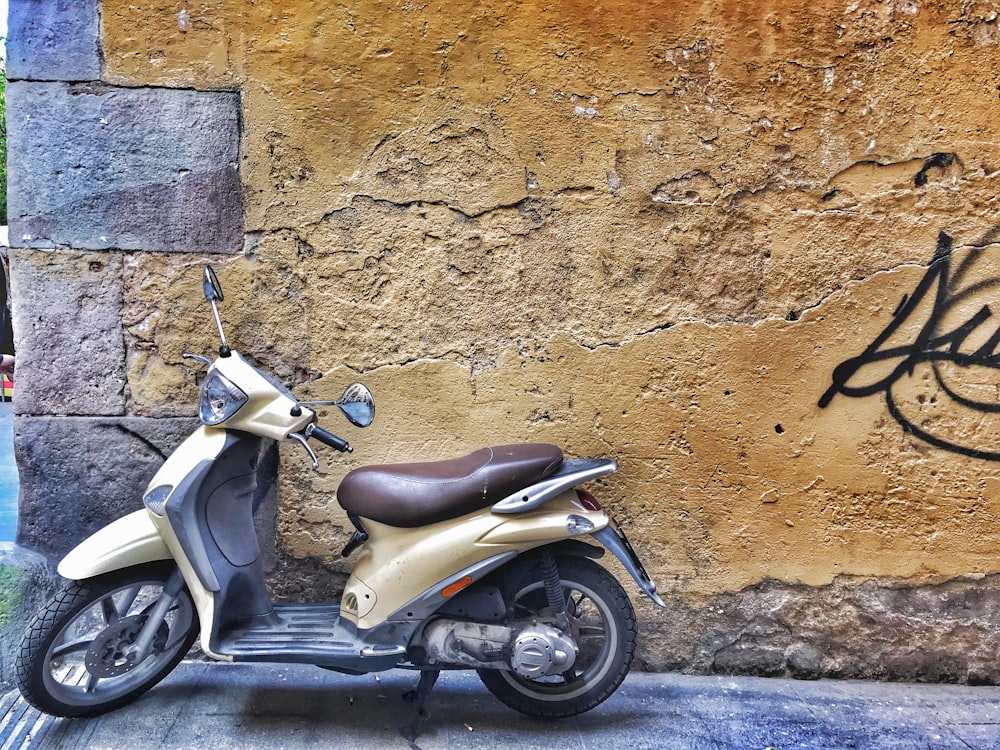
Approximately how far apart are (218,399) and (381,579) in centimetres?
81

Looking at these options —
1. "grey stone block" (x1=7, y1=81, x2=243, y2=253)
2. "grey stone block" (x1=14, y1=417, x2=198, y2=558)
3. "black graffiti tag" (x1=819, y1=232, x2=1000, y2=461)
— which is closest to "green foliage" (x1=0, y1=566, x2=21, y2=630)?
"grey stone block" (x1=14, y1=417, x2=198, y2=558)

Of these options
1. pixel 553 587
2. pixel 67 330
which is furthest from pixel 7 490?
pixel 553 587

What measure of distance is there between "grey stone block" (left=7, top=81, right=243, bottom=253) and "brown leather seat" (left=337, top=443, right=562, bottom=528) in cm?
118

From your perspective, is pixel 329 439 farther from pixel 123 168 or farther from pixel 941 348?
pixel 941 348

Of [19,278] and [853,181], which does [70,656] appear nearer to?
[19,278]

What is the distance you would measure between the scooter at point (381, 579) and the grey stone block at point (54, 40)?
1155 millimetres

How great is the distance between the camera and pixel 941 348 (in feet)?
9.50

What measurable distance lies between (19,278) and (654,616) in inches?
113

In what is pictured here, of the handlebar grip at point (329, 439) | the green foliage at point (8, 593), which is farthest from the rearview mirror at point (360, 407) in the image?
the green foliage at point (8, 593)

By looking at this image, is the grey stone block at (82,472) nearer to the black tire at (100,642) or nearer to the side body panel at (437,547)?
the black tire at (100,642)

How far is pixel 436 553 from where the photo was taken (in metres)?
2.39

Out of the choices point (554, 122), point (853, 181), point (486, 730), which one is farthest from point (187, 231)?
point (853, 181)

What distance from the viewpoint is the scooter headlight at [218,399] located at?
2.43m

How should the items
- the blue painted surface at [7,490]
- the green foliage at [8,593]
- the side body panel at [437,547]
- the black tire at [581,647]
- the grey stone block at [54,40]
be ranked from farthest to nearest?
the blue painted surface at [7,490] → the grey stone block at [54,40] → the green foliage at [8,593] → the black tire at [581,647] → the side body panel at [437,547]
